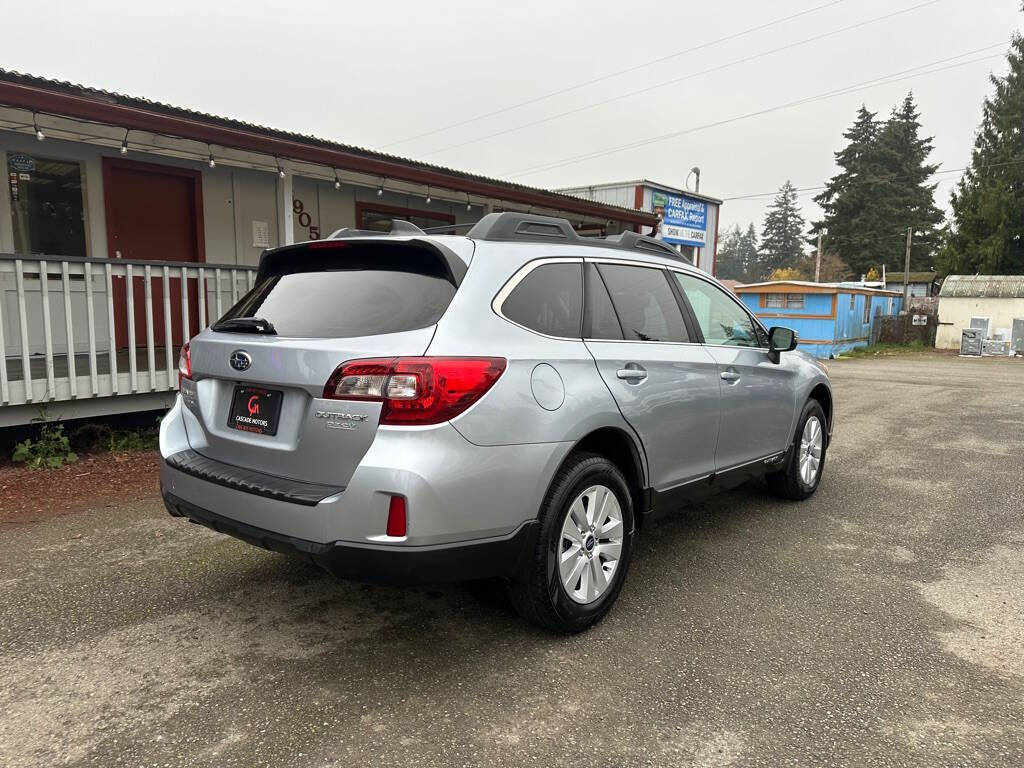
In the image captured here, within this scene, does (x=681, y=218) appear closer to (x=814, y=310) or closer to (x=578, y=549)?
(x=814, y=310)

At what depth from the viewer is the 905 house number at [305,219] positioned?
9742 mm

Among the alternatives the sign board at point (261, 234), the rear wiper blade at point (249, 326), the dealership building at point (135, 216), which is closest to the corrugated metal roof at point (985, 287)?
the dealership building at point (135, 216)

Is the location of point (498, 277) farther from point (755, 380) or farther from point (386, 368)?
point (755, 380)

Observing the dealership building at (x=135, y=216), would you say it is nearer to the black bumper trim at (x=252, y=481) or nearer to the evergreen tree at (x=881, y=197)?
the black bumper trim at (x=252, y=481)

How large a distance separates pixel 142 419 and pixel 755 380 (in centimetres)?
555

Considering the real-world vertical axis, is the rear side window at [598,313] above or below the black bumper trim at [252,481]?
above

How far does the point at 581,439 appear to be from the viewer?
290 cm

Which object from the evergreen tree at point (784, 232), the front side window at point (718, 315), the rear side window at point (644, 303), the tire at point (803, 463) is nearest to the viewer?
the rear side window at point (644, 303)

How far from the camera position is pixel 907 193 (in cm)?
5281

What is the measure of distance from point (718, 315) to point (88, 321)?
498 cm

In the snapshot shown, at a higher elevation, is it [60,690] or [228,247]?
[228,247]

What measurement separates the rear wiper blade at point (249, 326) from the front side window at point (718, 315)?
2.30 m

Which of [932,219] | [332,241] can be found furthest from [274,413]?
[932,219]

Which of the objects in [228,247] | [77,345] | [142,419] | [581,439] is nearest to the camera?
[581,439]
